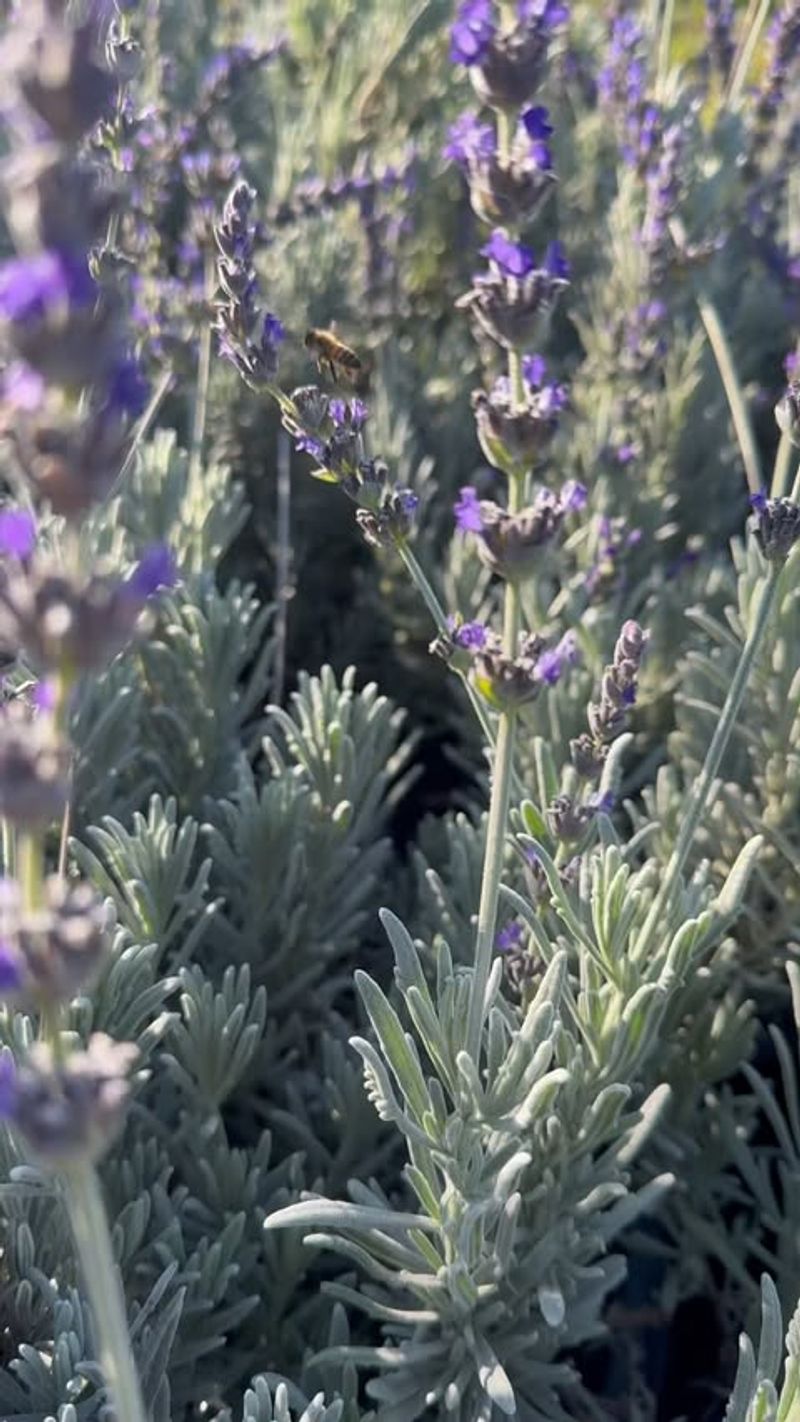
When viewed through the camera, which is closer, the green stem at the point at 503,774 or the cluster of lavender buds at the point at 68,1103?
the cluster of lavender buds at the point at 68,1103

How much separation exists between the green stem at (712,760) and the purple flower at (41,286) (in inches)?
28.4

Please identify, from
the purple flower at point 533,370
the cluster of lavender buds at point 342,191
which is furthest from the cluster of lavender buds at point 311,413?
the cluster of lavender buds at point 342,191

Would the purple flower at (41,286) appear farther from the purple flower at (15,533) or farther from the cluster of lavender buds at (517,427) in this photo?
the cluster of lavender buds at (517,427)

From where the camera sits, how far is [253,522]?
8.46 feet

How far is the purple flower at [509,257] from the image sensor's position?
3.14 feet

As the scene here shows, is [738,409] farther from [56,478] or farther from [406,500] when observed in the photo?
[56,478]

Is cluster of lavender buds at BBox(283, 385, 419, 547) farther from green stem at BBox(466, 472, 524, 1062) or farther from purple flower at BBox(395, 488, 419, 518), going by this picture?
green stem at BBox(466, 472, 524, 1062)

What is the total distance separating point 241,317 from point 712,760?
0.53m

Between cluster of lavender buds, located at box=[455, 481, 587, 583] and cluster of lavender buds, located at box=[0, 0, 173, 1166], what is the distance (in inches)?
12.6

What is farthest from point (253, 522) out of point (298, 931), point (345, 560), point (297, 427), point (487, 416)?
point (487, 416)

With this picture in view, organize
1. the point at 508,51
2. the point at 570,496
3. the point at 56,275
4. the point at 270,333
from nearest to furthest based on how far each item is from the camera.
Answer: the point at 56,275 → the point at 508,51 → the point at 570,496 → the point at 270,333

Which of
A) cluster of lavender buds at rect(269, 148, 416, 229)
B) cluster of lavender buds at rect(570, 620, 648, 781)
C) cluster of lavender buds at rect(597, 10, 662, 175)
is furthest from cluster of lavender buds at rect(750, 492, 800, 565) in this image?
cluster of lavender buds at rect(269, 148, 416, 229)

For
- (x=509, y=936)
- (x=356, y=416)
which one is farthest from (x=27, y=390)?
Result: (x=509, y=936)

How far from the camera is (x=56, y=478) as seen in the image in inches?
25.2
